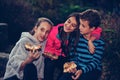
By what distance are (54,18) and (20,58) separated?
1081 millimetres

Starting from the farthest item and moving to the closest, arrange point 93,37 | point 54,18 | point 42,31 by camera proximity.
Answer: point 54,18 → point 42,31 → point 93,37

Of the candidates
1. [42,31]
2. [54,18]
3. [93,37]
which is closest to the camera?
[93,37]

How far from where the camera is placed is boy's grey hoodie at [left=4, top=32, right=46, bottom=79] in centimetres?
629

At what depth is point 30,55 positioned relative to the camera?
6.25 m

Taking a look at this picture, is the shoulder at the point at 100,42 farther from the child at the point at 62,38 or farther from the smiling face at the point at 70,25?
the smiling face at the point at 70,25

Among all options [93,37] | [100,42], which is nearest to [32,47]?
[93,37]

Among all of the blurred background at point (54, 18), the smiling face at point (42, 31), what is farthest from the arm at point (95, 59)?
the smiling face at point (42, 31)

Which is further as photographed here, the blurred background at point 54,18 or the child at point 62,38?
the blurred background at point 54,18

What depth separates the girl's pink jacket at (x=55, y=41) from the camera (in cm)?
624

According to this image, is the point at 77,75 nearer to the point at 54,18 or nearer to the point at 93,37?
the point at 93,37

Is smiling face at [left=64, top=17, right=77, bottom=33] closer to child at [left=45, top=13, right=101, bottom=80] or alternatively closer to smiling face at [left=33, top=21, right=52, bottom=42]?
child at [left=45, top=13, right=101, bottom=80]

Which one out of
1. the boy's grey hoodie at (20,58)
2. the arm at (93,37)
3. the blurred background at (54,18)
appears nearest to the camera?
the arm at (93,37)

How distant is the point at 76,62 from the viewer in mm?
6254

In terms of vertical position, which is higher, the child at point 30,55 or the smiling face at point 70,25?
the smiling face at point 70,25
